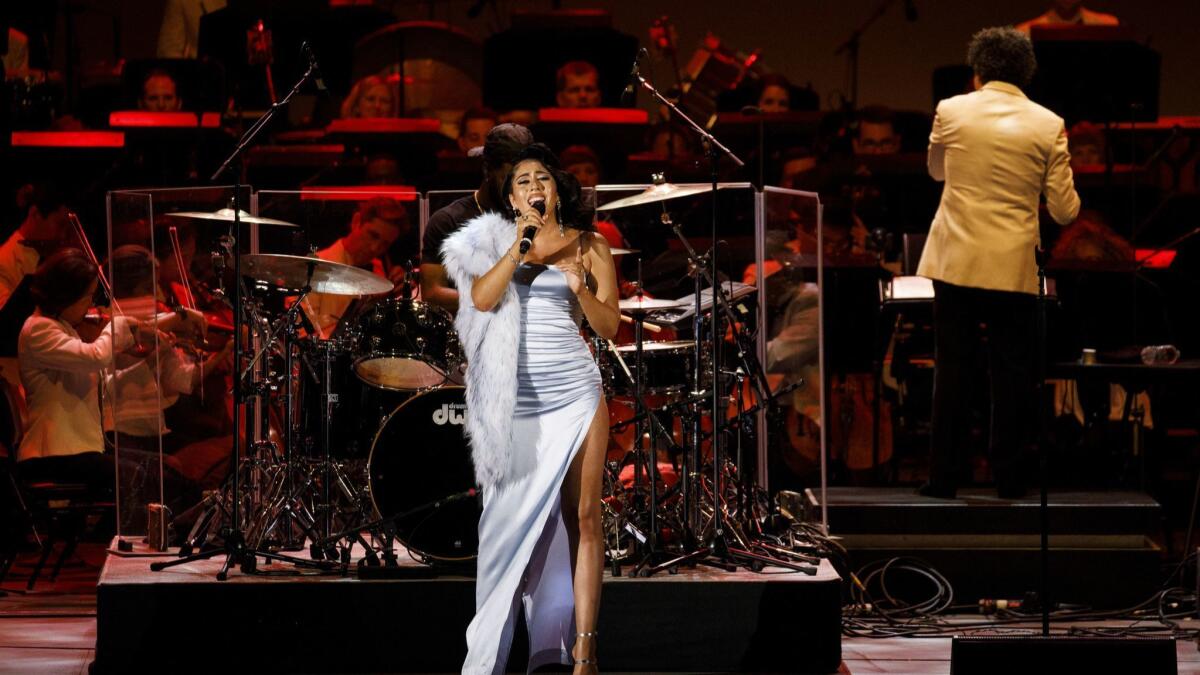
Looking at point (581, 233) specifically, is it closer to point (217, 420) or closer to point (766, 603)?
point (766, 603)

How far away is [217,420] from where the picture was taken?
648 centimetres

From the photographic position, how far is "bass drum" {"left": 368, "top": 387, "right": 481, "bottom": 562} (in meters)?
5.38

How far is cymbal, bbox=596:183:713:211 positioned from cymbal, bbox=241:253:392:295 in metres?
0.96

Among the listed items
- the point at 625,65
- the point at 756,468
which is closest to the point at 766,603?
the point at 756,468

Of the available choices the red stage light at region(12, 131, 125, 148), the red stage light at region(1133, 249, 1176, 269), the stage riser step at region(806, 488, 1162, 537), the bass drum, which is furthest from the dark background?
the bass drum

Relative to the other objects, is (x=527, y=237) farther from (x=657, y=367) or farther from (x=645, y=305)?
(x=657, y=367)

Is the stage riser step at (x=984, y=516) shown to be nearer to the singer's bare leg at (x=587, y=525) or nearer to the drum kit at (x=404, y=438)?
the drum kit at (x=404, y=438)

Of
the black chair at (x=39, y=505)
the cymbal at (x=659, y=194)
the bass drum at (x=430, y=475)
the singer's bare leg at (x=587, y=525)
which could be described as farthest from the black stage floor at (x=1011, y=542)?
the black chair at (x=39, y=505)

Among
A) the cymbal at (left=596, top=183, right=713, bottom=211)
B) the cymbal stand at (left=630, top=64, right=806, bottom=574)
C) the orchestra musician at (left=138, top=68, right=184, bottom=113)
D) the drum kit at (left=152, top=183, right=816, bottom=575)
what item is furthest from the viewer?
the orchestra musician at (left=138, top=68, right=184, bottom=113)

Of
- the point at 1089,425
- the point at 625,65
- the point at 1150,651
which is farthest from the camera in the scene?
the point at 625,65

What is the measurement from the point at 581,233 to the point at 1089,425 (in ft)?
15.0

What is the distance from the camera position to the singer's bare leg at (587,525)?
14.5 ft

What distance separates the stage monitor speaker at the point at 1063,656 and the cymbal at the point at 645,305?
1781 mm

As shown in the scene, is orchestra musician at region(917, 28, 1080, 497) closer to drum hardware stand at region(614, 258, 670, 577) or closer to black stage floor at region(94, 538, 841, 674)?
drum hardware stand at region(614, 258, 670, 577)
